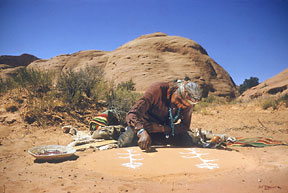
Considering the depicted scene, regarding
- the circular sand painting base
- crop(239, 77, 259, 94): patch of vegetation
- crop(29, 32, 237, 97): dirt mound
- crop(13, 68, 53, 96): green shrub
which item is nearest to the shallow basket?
the circular sand painting base

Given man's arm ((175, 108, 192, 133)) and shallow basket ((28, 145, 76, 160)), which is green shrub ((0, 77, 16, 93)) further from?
man's arm ((175, 108, 192, 133))

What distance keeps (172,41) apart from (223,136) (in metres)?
24.2

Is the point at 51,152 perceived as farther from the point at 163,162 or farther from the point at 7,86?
the point at 7,86

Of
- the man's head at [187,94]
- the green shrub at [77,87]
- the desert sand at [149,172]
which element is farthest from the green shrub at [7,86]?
the man's head at [187,94]

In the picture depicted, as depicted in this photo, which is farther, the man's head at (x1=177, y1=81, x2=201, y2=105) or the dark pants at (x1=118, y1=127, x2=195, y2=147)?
the dark pants at (x1=118, y1=127, x2=195, y2=147)

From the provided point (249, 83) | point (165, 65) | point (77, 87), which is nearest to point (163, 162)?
point (77, 87)

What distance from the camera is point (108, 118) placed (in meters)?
5.82

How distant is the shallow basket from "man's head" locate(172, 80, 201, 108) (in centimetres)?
185

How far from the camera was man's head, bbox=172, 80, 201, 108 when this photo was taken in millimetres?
3490

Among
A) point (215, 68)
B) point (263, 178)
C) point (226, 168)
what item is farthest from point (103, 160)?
point (215, 68)

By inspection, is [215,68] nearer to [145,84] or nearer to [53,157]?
[145,84]

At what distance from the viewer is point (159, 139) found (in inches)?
164

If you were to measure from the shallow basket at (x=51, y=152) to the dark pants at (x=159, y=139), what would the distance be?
3.19 ft

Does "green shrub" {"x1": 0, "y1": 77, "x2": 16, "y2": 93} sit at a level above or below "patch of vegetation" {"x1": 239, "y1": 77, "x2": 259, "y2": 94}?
below
